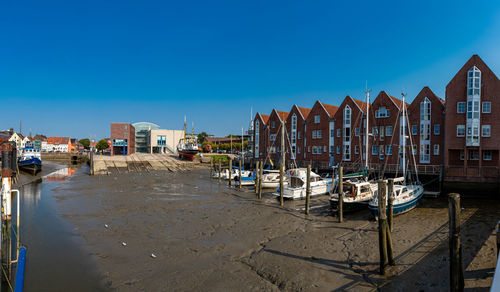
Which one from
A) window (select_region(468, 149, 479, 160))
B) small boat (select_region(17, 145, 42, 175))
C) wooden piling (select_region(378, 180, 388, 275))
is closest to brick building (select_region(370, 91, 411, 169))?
window (select_region(468, 149, 479, 160))

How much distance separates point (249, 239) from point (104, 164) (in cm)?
5723

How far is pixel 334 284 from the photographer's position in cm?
1102

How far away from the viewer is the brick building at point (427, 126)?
3959 centimetres

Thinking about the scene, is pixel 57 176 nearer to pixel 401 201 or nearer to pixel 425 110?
pixel 401 201

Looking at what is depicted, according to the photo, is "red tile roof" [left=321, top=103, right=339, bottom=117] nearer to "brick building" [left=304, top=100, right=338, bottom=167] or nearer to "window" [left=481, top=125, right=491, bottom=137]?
"brick building" [left=304, top=100, right=338, bottom=167]

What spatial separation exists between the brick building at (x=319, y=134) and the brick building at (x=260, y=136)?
12.2 metres

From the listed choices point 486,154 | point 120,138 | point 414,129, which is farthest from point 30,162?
point 486,154

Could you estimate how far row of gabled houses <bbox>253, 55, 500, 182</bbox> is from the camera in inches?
1355

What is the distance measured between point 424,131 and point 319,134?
18.2 m

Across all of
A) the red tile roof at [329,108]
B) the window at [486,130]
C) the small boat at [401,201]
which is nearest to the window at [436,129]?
the window at [486,130]

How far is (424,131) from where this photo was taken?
41.0 meters

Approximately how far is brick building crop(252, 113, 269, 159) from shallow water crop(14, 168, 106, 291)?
48996mm

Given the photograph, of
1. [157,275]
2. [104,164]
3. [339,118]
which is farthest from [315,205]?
[104,164]

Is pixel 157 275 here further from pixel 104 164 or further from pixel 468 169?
pixel 104 164
